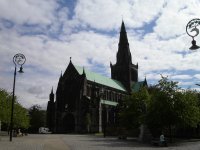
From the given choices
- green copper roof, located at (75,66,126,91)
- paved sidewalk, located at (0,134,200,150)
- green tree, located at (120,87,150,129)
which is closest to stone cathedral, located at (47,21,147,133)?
green copper roof, located at (75,66,126,91)

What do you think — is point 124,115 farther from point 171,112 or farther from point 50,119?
point 50,119

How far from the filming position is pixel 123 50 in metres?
121

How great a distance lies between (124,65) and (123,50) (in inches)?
221

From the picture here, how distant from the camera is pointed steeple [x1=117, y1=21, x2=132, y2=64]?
119m

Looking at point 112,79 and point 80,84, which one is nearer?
point 80,84

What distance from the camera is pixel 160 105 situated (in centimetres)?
4112

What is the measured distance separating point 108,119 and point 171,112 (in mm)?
60451

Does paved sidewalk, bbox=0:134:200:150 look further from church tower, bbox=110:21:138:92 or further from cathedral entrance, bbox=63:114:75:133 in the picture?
Result: church tower, bbox=110:21:138:92

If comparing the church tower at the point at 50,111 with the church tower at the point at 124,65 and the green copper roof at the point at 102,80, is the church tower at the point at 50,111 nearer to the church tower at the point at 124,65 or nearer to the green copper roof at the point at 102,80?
the green copper roof at the point at 102,80

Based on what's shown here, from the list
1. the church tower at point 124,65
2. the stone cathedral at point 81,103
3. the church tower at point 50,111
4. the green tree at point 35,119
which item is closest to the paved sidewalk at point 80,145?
the stone cathedral at point 81,103

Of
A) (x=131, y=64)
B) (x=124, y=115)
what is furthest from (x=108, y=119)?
(x=124, y=115)

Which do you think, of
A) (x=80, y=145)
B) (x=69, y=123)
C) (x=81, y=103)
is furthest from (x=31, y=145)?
(x=69, y=123)

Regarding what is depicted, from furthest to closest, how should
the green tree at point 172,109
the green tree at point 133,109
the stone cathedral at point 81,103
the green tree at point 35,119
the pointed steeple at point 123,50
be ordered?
the pointed steeple at point 123,50, the green tree at point 35,119, the stone cathedral at point 81,103, the green tree at point 133,109, the green tree at point 172,109

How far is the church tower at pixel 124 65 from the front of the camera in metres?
120
